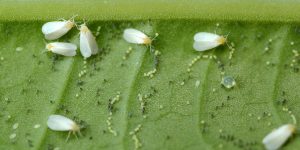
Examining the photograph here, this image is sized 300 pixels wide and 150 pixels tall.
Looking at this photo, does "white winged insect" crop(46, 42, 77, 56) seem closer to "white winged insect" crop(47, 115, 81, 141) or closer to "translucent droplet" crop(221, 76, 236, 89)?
"white winged insect" crop(47, 115, 81, 141)

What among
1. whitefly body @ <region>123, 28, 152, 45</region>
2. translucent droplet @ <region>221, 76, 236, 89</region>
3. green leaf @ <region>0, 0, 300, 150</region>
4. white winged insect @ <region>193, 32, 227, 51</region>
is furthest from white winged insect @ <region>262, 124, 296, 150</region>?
whitefly body @ <region>123, 28, 152, 45</region>

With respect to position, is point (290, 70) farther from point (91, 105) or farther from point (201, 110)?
point (91, 105)

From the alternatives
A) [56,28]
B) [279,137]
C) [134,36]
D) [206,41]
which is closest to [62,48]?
[56,28]

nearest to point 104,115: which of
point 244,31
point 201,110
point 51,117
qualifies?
point 51,117

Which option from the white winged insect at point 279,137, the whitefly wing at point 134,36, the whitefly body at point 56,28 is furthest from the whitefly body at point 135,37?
the white winged insect at point 279,137

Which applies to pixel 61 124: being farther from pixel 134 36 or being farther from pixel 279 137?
pixel 279 137
